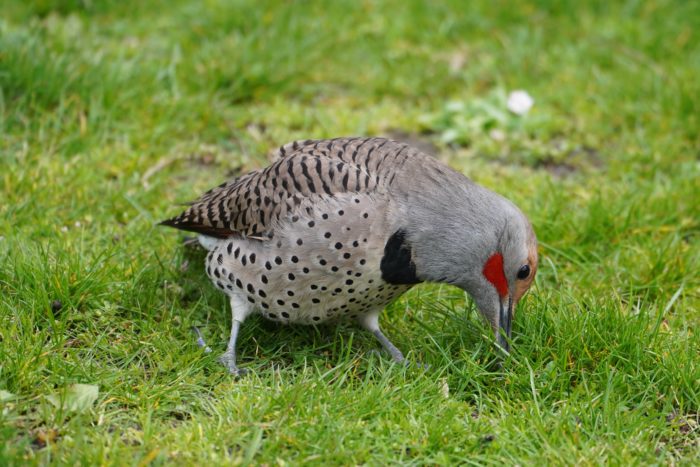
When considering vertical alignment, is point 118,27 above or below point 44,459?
above

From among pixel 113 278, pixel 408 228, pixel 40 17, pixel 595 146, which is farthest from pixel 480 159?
pixel 40 17

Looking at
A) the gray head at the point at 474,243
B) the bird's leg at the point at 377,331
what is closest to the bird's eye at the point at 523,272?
the gray head at the point at 474,243

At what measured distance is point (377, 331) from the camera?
16.1ft

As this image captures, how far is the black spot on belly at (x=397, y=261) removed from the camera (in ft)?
14.5

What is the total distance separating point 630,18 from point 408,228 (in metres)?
5.13

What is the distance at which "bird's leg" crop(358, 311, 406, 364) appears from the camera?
15.7 feet

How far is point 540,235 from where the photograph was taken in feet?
18.8

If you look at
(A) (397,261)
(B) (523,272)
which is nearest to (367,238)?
(A) (397,261)

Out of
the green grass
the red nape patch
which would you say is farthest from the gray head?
the green grass

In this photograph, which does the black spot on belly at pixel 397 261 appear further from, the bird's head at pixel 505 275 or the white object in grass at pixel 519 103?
the white object in grass at pixel 519 103

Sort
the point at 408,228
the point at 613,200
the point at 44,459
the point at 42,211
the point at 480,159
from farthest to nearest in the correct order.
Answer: the point at 480,159 < the point at 613,200 < the point at 42,211 < the point at 408,228 < the point at 44,459

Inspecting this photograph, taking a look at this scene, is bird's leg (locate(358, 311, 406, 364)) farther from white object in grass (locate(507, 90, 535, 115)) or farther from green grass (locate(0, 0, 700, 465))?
white object in grass (locate(507, 90, 535, 115))

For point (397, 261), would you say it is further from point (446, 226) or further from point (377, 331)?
point (377, 331)

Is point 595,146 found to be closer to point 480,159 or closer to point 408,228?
point 480,159
